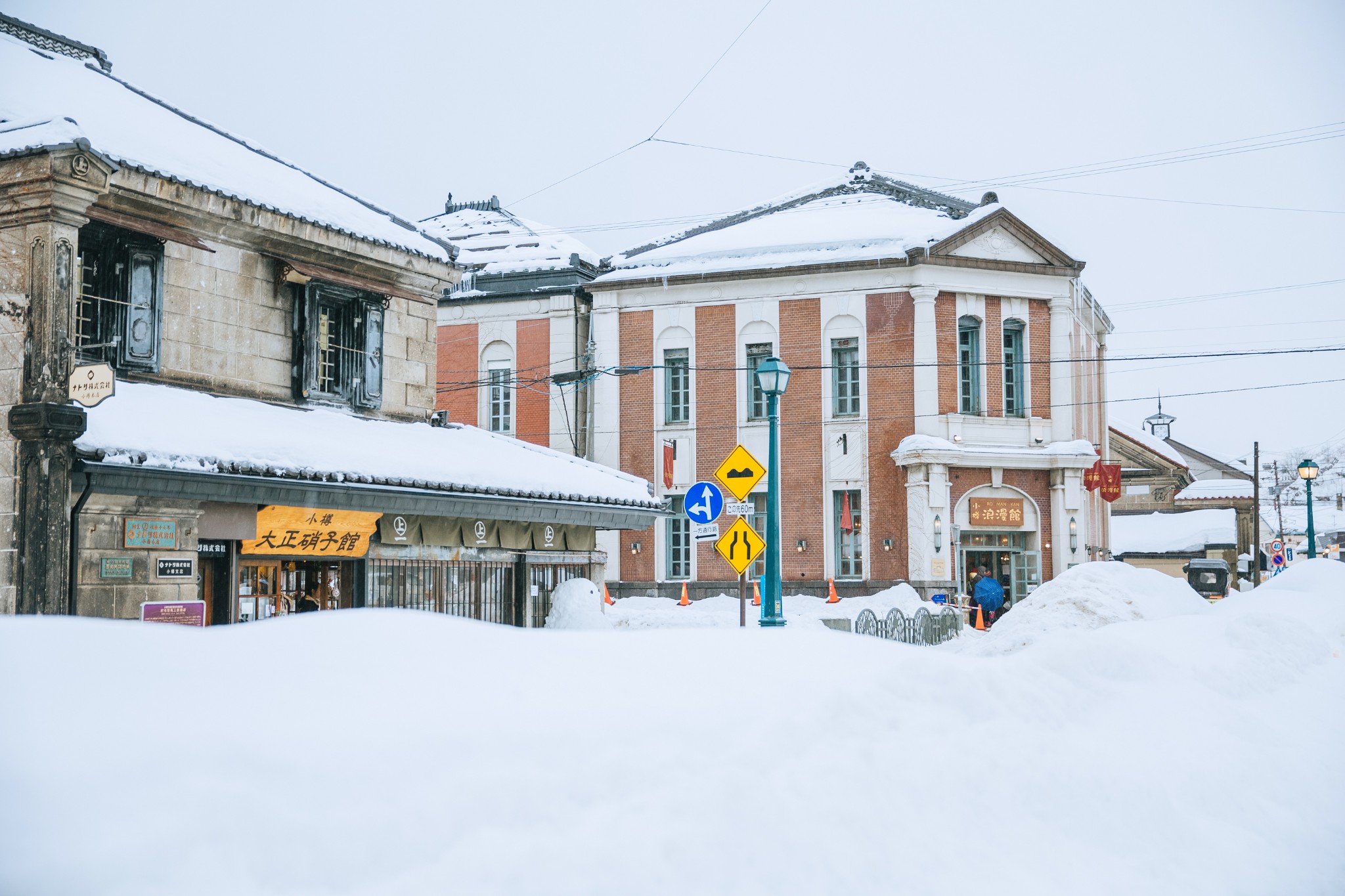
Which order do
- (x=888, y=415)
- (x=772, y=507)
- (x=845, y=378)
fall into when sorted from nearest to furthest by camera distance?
(x=772, y=507) → (x=888, y=415) → (x=845, y=378)

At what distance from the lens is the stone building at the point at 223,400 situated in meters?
11.9

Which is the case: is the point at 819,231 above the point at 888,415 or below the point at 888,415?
above

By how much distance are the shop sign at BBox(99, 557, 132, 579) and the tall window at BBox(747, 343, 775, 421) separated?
23100 millimetres

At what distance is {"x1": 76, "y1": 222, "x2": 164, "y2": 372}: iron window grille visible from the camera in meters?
13.8

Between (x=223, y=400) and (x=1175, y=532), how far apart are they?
53569 mm

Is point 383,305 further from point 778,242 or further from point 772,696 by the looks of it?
point 778,242

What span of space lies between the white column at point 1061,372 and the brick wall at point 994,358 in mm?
1585

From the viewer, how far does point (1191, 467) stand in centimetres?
6838

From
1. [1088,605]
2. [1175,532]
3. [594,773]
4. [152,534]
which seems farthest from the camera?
[1175,532]

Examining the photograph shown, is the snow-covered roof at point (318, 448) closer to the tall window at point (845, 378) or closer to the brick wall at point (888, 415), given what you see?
the brick wall at point (888, 415)

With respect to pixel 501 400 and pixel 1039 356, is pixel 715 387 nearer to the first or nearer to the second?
pixel 501 400

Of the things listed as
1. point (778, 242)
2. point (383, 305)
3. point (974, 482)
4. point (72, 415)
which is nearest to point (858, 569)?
point (974, 482)

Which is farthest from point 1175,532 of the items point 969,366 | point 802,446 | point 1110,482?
point 802,446

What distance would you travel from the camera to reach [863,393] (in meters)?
33.0
